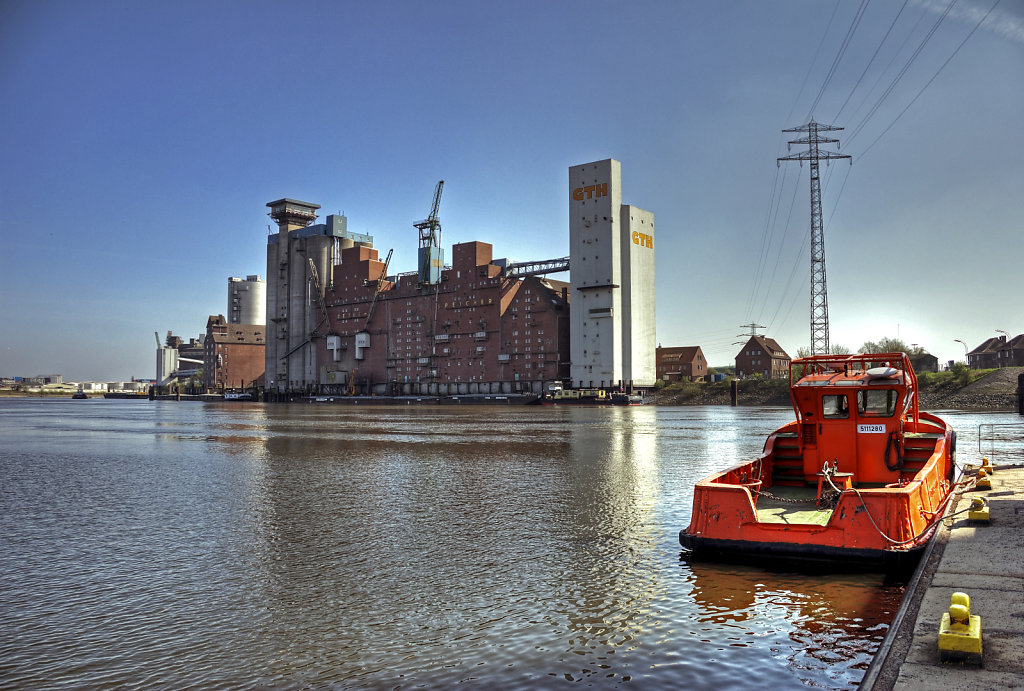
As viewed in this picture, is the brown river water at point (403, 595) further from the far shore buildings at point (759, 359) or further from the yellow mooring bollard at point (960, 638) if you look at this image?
the far shore buildings at point (759, 359)

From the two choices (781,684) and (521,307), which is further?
(521,307)

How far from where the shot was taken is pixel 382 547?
14.3 metres

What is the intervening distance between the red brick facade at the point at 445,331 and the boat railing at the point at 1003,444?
9265cm

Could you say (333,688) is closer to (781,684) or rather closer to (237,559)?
(781,684)

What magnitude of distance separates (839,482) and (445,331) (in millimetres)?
138486

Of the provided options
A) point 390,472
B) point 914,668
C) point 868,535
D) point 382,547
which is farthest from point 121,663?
point 390,472

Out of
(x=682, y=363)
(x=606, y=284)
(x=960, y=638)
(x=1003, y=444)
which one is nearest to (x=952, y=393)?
(x=606, y=284)

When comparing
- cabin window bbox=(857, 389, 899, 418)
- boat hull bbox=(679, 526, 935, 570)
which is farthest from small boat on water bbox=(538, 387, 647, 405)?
boat hull bbox=(679, 526, 935, 570)

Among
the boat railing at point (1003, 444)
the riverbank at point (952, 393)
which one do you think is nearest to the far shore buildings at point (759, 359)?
the riverbank at point (952, 393)

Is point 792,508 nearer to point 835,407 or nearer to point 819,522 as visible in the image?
point 819,522

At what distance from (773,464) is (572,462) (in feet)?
50.2

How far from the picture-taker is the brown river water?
311 inches

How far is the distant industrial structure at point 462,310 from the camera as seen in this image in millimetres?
126875

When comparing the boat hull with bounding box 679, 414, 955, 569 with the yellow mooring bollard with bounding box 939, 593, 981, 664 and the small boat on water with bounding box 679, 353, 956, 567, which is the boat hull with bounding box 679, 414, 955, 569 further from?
the yellow mooring bollard with bounding box 939, 593, 981, 664
